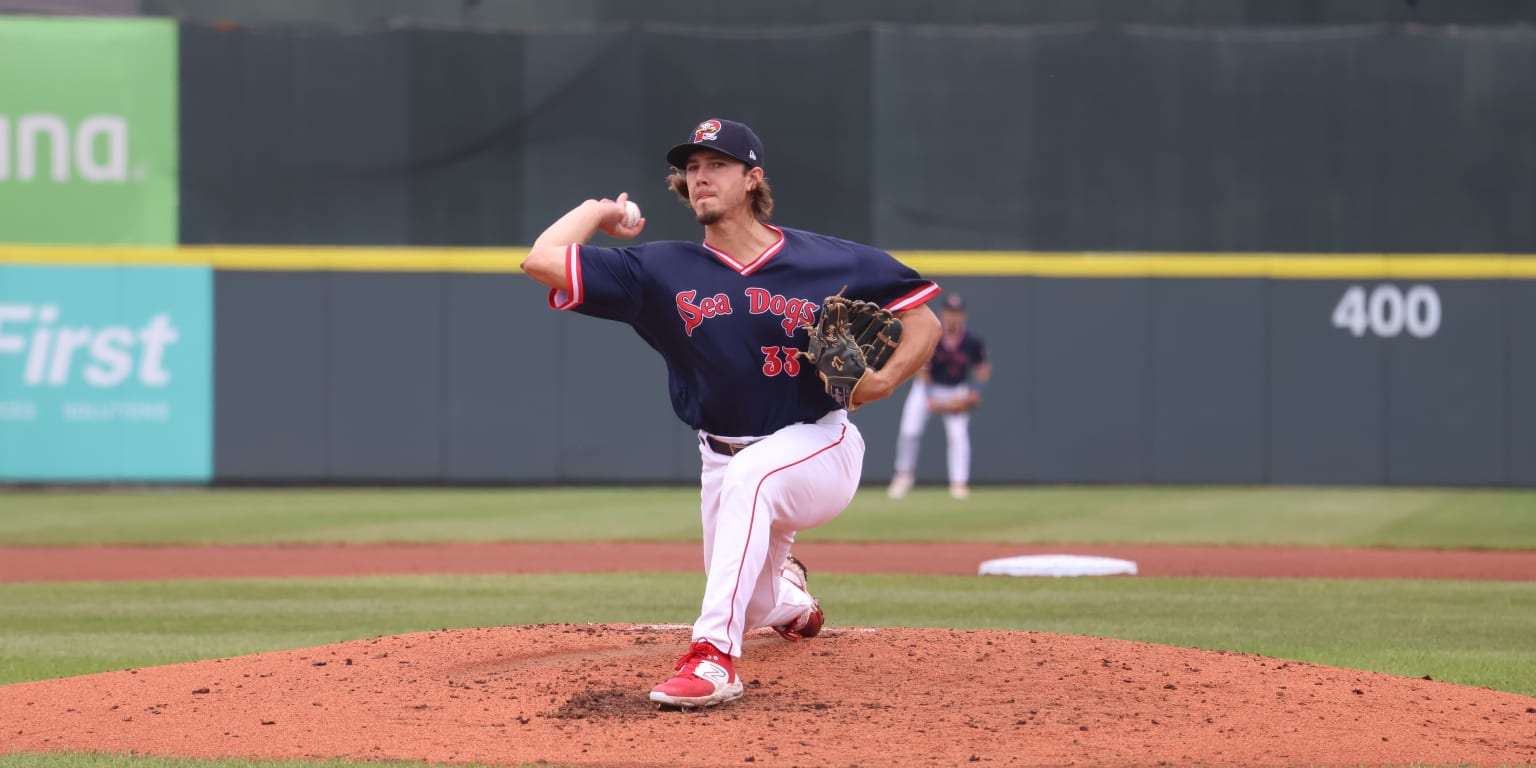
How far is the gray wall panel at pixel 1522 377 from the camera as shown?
18.8 m

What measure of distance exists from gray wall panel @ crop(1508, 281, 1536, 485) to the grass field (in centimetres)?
133

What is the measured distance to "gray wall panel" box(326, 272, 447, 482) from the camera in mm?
18656

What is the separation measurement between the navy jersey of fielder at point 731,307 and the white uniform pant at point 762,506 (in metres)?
0.11

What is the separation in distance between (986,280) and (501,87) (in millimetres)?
5457

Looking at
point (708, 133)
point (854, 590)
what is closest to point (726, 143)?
point (708, 133)

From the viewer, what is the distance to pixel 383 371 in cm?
1869

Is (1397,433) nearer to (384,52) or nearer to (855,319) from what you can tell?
(384,52)

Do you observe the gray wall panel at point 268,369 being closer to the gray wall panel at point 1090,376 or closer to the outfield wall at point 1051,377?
the outfield wall at point 1051,377

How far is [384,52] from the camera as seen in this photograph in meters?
18.9

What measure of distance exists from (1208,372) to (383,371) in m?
8.56

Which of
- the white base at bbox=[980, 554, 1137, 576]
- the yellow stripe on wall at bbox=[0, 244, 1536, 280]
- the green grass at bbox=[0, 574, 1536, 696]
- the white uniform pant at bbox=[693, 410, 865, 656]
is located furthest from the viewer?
the yellow stripe on wall at bbox=[0, 244, 1536, 280]

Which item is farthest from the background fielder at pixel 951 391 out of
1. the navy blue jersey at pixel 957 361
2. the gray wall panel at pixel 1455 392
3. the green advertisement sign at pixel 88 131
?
the green advertisement sign at pixel 88 131

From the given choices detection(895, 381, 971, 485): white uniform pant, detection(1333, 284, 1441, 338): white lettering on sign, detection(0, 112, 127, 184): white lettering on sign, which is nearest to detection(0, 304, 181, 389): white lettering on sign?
detection(0, 112, 127, 184): white lettering on sign

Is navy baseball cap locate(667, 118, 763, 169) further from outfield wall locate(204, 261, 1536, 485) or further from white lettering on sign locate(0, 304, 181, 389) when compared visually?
white lettering on sign locate(0, 304, 181, 389)
